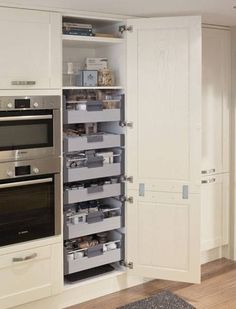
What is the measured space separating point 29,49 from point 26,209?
3.48 ft

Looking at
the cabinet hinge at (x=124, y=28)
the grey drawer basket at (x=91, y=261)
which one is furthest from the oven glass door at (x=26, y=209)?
the cabinet hinge at (x=124, y=28)

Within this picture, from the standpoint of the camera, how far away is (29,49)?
289 centimetres

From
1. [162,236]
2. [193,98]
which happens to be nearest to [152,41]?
[193,98]

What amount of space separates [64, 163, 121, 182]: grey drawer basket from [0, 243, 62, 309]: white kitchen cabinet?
0.49 meters

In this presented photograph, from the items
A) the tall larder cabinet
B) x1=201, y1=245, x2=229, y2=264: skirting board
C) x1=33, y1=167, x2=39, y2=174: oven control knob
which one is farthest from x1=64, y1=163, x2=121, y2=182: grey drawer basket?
x1=201, y1=245, x2=229, y2=264: skirting board

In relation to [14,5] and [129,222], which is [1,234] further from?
[14,5]

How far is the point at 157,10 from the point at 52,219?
163 centimetres

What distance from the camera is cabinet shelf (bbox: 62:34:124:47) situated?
3.12 meters

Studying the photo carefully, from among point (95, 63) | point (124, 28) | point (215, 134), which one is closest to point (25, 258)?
point (95, 63)

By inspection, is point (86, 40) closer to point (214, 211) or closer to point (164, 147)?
point (164, 147)

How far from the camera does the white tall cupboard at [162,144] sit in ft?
10.6

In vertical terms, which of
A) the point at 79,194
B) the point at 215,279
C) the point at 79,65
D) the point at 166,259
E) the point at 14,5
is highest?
the point at 14,5

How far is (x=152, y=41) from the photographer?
3.24 meters

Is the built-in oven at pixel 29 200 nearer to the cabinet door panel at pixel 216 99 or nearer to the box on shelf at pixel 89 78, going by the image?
the box on shelf at pixel 89 78
